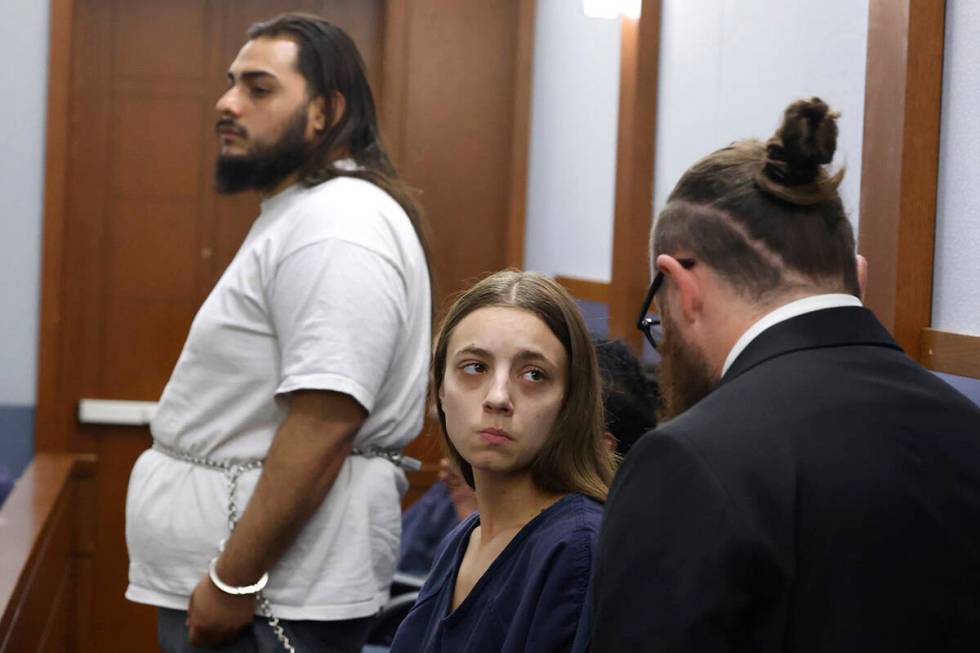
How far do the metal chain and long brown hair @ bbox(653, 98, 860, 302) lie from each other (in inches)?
49.6

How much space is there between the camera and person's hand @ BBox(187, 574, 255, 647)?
2225mm

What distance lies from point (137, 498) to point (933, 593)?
163 centimetres

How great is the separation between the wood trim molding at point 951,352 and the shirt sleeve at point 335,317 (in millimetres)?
906

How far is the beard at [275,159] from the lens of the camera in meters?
2.51

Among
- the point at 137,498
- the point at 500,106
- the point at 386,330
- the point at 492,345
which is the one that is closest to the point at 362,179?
the point at 386,330

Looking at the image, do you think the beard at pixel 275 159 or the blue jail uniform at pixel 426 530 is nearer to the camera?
the beard at pixel 275 159

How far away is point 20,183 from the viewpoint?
4.65 metres

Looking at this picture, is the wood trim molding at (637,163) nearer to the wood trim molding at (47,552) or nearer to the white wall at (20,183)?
the wood trim molding at (47,552)

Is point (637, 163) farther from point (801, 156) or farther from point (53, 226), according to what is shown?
point (53, 226)

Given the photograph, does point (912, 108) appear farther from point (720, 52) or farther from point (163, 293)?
point (163, 293)

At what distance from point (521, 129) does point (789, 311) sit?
12.0ft

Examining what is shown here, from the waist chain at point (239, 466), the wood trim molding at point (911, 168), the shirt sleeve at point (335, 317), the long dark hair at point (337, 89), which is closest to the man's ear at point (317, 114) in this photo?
the long dark hair at point (337, 89)

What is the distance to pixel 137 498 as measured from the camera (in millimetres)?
2379

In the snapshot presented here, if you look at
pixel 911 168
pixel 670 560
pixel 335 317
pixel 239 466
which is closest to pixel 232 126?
pixel 335 317
